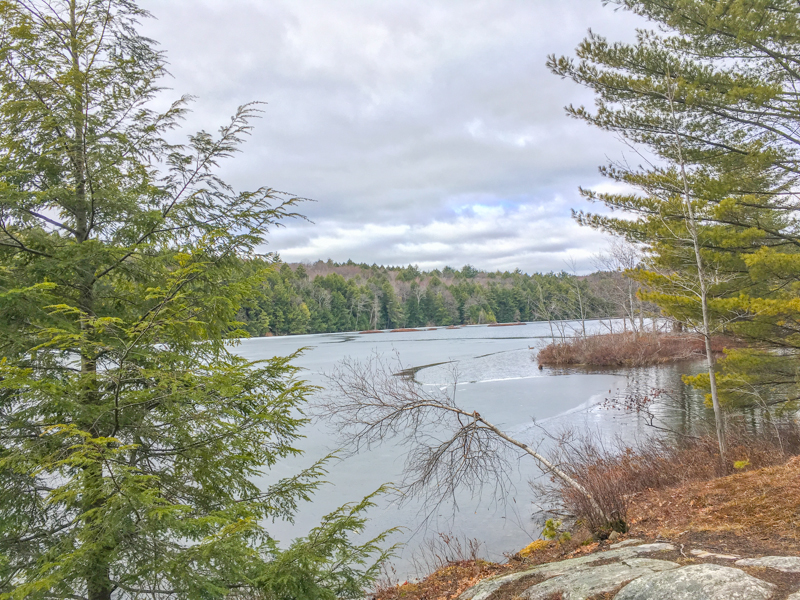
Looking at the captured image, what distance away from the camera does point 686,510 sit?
219 inches

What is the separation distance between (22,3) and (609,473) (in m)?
9.82

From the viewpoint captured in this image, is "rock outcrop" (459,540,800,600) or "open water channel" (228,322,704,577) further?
"open water channel" (228,322,704,577)

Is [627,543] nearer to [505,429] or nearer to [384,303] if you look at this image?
[505,429]

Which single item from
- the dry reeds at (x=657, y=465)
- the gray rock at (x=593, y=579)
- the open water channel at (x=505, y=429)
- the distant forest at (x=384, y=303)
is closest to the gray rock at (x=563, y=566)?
the gray rock at (x=593, y=579)

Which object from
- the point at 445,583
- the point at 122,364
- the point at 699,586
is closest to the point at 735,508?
the point at 699,586

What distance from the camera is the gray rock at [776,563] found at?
3.12 meters

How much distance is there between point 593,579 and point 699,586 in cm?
84

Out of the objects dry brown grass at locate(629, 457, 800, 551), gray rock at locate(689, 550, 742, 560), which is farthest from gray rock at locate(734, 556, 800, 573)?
dry brown grass at locate(629, 457, 800, 551)

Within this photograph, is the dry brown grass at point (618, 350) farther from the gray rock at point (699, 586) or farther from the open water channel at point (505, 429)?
the gray rock at point (699, 586)

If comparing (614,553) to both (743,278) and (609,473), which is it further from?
(743,278)

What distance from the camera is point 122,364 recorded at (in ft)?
10.3

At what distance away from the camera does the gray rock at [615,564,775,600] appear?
2.85m

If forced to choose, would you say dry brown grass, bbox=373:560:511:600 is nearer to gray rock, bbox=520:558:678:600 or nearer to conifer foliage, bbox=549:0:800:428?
gray rock, bbox=520:558:678:600

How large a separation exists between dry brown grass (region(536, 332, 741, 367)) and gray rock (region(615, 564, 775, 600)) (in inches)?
925
